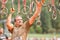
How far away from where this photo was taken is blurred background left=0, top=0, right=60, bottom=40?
3.19 metres

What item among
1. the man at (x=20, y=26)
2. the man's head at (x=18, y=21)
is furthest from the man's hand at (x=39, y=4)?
the man's head at (x=18, y=21)

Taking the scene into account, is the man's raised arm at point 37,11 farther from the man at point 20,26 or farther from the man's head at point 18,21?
the man's head at point 18,21

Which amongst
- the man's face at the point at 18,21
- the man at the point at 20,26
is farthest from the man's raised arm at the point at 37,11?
the man's face at the point at 18,21

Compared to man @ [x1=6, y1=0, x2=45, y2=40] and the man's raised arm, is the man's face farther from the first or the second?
the man's raised arm

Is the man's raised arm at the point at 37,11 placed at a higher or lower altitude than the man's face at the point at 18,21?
higher

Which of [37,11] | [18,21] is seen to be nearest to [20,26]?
[18,21]

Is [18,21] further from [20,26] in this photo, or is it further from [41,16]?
[41,16]

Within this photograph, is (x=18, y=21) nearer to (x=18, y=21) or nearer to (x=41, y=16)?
(x=18, y=21)

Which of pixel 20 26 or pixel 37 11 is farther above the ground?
pixel 37 11

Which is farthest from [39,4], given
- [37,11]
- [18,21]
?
[18,21]

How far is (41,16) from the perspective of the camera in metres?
3.20

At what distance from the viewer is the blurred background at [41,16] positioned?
3.19 m

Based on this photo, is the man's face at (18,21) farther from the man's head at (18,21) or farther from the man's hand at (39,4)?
Result: the man's hand at (39,4)

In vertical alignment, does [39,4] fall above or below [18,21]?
above
